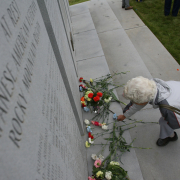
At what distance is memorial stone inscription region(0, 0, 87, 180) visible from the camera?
1.87 ft

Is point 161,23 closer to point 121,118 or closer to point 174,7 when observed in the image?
point 174,7

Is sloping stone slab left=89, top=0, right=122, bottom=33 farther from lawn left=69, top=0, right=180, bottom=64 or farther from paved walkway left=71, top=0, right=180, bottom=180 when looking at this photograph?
lawn left=69, top=0, right=180, bottom=64

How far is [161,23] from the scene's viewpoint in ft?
17.9

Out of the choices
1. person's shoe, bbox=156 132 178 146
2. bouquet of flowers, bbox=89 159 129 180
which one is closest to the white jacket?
person's shoe, bbox=156 132 178 146

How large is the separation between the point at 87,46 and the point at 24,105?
4008mm

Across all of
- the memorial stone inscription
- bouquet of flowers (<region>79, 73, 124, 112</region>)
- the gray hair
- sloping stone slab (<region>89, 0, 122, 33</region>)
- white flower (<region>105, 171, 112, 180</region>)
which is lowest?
sloping stone slab (<region>89, 0, 122, 33</region>)

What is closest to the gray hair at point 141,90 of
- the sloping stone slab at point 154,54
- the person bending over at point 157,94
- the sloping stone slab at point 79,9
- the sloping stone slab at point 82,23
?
the person bending over at point 157,94

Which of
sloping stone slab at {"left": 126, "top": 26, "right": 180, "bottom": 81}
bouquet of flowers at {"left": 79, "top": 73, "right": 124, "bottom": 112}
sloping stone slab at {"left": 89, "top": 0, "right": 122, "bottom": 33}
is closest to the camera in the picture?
bouquet of flowers at {"left": 79, "top": 73, "right": 124, "bottom": 112}

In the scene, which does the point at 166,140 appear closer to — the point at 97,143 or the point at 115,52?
the point at 97,143

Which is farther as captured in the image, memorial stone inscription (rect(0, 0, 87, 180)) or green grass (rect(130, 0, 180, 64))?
green grass (rect(130, 0, 180, 64))

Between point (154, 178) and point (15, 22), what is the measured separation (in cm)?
240

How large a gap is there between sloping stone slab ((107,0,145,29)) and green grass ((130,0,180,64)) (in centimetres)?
27

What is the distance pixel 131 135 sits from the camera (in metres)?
2.60

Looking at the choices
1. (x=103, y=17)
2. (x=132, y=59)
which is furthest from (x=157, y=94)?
(x=103, y=17)
